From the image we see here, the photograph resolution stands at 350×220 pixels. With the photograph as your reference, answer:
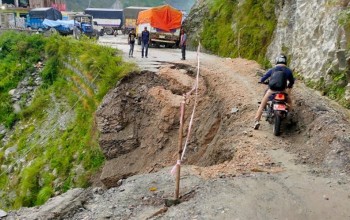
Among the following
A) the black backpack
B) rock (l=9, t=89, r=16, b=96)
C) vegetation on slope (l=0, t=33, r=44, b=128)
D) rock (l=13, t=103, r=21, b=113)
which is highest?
the black backpack

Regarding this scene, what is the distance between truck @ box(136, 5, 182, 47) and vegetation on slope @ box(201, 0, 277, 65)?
2.44 m

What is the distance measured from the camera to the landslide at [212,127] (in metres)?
7.77

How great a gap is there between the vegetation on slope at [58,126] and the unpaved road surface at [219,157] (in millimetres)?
1181

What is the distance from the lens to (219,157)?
345 inches

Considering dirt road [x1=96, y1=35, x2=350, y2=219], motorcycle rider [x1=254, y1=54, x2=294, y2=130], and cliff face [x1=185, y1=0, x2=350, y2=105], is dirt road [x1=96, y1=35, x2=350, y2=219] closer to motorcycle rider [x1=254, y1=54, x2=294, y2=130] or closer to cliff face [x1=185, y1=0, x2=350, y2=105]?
motorcycle rider [x1=254, y1=54, x2=294, y2=130]

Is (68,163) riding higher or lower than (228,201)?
lower

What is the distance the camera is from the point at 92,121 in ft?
47.2

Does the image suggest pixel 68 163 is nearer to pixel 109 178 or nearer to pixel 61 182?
pixel 61 182

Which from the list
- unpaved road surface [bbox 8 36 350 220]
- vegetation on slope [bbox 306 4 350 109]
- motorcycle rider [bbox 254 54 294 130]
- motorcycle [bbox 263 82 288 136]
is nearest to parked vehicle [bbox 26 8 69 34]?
unpaved road surface [bbox 8 36 350 220]

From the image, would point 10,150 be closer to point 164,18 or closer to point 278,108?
point 278,108

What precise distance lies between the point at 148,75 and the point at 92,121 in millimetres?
2557

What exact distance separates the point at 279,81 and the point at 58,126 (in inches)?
433

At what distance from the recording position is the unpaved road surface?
6.04m

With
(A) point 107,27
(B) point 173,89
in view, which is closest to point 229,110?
(B) point 173,89
